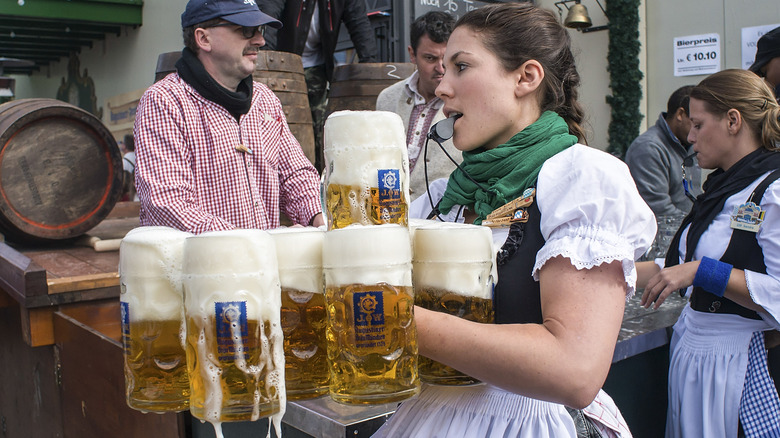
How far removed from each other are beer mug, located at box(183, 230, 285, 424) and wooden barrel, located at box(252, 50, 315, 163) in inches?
113

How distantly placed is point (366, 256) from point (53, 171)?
9.44ft

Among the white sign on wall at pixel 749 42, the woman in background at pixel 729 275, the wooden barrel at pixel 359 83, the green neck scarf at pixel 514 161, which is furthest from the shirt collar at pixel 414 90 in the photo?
the white sign on wall at pixel 749 42

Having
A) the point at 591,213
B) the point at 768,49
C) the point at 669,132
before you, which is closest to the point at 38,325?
the point at 591,213

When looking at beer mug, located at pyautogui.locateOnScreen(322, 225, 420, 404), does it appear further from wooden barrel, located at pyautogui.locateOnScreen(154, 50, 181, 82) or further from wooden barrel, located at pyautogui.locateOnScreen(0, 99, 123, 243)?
wooden barrel, located at pyautogui.locateOnScreen(154, 50, 181, 82)

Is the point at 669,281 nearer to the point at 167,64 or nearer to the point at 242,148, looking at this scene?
the point at 242,148

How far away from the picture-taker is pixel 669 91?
7332 millimetres

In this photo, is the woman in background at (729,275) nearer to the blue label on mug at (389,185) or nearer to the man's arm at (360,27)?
the blue label on mug at (389,185)

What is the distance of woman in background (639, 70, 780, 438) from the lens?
2.04 meters

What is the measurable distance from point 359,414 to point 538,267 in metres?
0.58

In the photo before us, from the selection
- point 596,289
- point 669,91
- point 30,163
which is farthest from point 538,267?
point 669,91

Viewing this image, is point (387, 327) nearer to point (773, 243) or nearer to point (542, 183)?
point (542, 183)

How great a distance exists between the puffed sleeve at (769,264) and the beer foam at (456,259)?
1360 millimetres

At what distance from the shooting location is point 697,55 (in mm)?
7066

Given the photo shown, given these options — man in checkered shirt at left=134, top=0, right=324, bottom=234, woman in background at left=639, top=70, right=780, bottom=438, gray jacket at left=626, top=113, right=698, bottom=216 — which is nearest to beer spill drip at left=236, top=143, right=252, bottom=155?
man in checkered shirt at left=134, top=0, right=324, bottom=234
